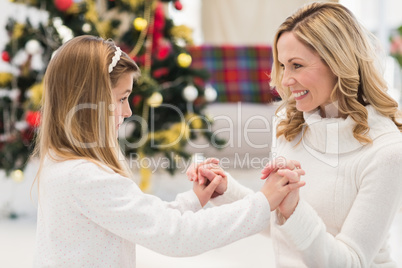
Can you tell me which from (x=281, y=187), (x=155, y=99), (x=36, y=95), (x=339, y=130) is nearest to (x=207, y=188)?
(x=281, y=187)

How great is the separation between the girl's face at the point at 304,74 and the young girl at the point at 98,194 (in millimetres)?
267

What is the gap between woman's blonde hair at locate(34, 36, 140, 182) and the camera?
1116 mm

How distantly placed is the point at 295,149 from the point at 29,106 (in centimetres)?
154

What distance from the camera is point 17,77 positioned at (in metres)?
2.52

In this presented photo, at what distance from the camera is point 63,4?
2.43 metres

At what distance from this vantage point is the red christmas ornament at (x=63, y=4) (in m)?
2.42

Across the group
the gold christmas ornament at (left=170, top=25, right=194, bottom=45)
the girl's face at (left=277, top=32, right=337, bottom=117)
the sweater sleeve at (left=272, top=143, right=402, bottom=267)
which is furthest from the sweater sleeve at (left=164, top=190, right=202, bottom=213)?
the gold christmas ornament at (left=170, top=25, right=194, bottom=45)

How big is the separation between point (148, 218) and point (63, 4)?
174 centimetres

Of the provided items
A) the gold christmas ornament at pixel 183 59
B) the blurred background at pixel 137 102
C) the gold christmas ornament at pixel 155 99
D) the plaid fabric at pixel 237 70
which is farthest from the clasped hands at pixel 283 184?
the plaid fabric at pixel 237 70

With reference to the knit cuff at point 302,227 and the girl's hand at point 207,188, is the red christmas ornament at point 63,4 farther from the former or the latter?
the knit cuff at point 302,227

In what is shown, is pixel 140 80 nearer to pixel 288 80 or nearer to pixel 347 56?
pixel 288 80

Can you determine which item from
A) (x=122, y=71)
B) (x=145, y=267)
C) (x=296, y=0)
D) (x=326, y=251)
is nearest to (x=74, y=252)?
(x=122, y=71)

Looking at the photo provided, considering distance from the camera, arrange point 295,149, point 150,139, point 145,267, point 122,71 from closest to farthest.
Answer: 1. point 122,71
2. point 295,149
3. point 145,267
4. point 150,139

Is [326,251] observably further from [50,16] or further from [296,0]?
[296,0]
